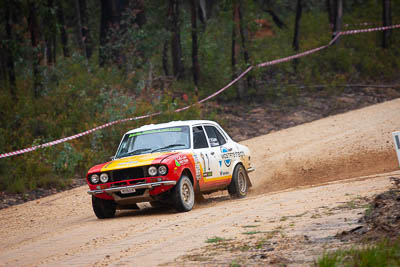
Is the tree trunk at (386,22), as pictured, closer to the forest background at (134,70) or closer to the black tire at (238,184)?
the forest background at (134,70)

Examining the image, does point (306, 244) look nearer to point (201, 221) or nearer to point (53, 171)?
point (201, 221)

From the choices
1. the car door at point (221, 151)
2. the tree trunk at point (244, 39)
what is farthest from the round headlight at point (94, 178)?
the tree trunk at point (244, 39)

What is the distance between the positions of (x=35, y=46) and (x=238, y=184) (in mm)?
11832

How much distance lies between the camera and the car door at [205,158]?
409 inches

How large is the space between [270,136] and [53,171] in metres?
7.39

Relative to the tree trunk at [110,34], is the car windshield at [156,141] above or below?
below

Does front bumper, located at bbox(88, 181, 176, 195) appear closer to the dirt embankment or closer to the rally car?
the rally car

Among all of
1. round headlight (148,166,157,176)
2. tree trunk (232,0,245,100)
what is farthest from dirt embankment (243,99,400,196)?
tree trunk (232,0,245,100)

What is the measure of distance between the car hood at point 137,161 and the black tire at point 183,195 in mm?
490

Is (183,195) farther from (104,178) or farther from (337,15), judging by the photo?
(337,15)

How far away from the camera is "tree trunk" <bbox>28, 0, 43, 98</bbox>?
20.2 meters

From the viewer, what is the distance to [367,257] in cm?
468

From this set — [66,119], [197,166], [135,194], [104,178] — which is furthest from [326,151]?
[66,119]

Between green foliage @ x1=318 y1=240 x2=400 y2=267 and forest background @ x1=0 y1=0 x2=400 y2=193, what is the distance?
11.3 m
